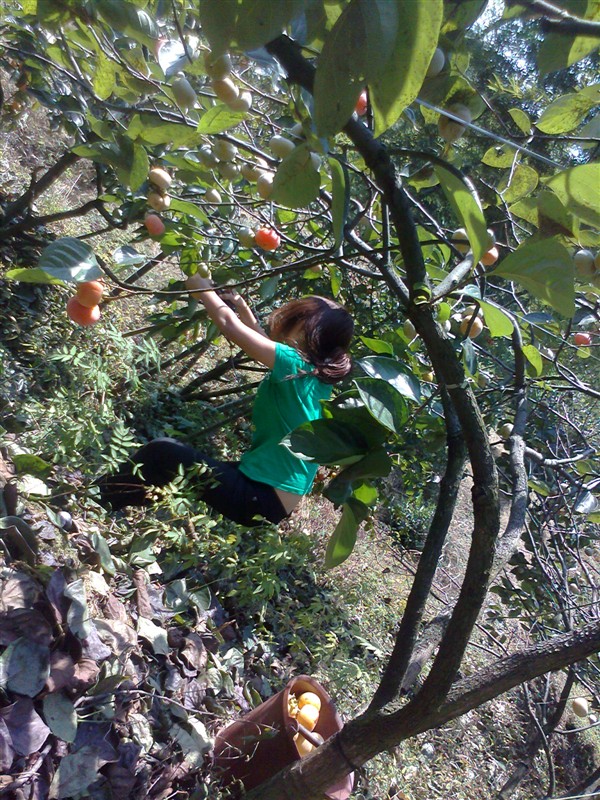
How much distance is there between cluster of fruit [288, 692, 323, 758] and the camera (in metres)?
1.59

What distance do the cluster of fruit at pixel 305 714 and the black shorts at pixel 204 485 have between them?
55cm

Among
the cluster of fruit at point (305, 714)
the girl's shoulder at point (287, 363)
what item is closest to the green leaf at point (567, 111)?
the girl's shoulder at point (287, 363)

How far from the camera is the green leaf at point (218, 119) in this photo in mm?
975

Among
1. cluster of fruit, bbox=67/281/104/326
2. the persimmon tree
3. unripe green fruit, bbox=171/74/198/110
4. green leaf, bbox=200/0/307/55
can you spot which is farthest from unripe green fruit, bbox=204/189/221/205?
green leaf, bbox=200/0/307/55

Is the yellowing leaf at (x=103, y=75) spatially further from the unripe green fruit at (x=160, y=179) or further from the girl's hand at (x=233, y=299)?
the girl's hand at (x=233, y=299)

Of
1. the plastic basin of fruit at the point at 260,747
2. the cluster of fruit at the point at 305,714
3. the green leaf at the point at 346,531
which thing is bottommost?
the plastic basin of fruit at the point at 260,747

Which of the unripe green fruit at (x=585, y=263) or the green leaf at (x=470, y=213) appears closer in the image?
the green leaf at (x=470, y=213)

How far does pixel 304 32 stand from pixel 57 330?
2037 mm

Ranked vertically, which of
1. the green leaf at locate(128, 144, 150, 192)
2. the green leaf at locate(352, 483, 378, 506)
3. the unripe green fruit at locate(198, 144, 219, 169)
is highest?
the unripe green fruit at locate(198, 144, 219, 169)

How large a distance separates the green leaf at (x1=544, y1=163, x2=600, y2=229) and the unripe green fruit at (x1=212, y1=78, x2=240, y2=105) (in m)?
0.47

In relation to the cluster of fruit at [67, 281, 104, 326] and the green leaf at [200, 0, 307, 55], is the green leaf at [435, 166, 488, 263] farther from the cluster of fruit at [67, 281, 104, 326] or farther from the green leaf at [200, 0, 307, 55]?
the cluster of fruit at [67, 281, 104, 326]

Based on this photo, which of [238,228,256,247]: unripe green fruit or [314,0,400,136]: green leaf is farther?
[238,228,256,247]: unripe green fruit

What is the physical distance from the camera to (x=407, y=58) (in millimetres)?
451

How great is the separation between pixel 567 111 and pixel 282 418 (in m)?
1.32
